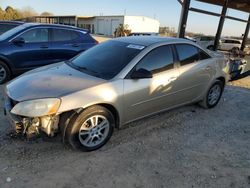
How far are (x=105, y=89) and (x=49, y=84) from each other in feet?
2.52

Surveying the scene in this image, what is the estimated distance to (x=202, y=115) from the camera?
5570mm

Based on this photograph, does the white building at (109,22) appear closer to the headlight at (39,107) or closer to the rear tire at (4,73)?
the rear tire at (4,73)

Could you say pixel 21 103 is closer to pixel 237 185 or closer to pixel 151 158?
pixel 151 158

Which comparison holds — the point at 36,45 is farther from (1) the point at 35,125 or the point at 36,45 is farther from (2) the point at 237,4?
(2) the point at 237,4

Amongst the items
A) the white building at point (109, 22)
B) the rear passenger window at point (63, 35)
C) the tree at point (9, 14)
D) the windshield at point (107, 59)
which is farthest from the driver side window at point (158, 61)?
the tree at point (9, 14)

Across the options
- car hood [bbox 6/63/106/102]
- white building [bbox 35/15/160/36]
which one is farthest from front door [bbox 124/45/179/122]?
white building [bbox 35/15/160/36]

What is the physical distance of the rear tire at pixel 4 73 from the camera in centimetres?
683

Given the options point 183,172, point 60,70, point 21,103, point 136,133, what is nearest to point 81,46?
point 60,70

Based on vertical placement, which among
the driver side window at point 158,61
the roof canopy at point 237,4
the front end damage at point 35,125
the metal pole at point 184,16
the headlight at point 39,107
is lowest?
the front end damage at point 35,125

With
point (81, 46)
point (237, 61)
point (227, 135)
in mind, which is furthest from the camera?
point (237, 61)

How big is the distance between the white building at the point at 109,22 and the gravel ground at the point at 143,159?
41656 mm

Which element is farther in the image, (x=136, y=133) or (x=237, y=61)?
(x=237, y=61)

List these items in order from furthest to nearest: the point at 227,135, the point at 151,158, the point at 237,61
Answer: the point at 237,61 → the point at 227,135 → the point at 151,158

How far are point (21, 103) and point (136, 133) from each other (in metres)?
1.89
